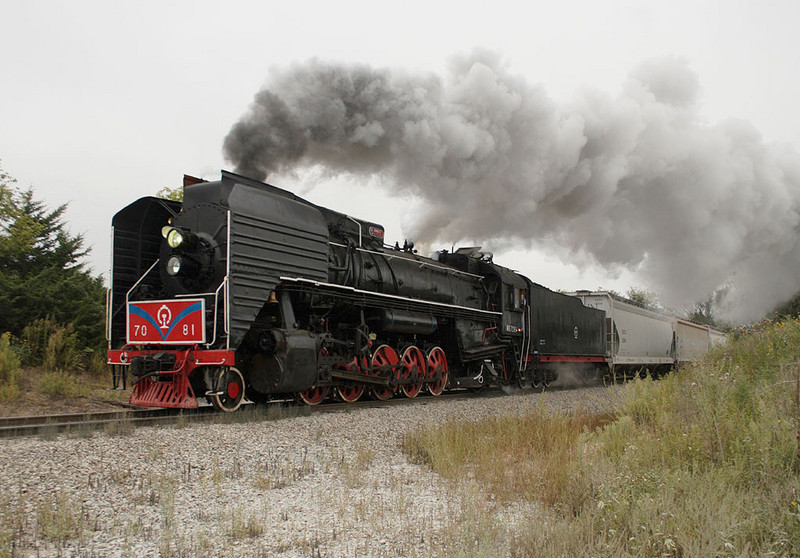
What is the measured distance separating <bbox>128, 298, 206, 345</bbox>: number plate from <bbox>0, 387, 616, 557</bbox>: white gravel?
1.49m

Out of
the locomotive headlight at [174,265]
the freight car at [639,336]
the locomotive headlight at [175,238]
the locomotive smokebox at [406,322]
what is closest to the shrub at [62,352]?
the locomotive headlight at [174,265]

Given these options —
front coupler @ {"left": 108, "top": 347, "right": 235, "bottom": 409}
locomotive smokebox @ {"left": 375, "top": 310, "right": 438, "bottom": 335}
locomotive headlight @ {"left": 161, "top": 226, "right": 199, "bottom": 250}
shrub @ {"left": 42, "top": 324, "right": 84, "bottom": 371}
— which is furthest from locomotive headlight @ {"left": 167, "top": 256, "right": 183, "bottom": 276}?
shrub @ {"left": 42, "top": 324, "right": 84, "bottom": 371}

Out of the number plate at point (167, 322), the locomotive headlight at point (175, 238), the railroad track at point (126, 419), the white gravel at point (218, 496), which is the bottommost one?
the white gravel at point (218, 496)

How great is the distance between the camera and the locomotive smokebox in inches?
412

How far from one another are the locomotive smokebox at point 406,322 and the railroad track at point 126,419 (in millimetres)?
1438

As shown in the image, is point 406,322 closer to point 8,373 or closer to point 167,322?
point 167,322

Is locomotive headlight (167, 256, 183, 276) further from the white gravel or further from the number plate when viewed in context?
the white gravel

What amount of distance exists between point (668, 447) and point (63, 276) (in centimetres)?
1320

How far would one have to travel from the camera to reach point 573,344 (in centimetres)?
1720

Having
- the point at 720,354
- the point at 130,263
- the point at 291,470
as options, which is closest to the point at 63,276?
the point at 130,263

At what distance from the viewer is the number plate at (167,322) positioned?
7691 mm

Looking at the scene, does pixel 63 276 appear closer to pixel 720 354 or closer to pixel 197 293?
pixel 197 293

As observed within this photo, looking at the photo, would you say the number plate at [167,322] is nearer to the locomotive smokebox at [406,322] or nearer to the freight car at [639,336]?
the locomotive smokebox at [406,322]

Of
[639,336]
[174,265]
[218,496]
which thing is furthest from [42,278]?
[639,336]
